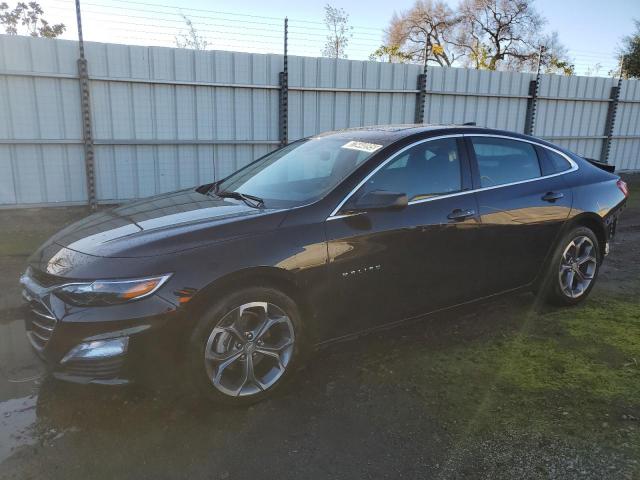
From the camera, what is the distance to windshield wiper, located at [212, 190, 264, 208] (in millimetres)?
3346

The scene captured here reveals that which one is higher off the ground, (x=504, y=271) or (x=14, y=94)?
(x=14, y=94)

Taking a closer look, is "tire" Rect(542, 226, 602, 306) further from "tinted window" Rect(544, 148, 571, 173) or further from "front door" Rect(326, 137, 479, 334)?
"front door" Rect(326, 137, 479, 334)

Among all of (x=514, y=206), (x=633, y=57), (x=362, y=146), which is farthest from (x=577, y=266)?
(x=633, y=57)

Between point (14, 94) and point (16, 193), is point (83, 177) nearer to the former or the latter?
point (16, 193)

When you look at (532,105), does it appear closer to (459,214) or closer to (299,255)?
(459,214)

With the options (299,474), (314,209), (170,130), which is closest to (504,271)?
(314,209)

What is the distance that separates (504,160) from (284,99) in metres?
5.40

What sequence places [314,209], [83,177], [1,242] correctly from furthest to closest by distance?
[83,177], [1,242], [314,209]

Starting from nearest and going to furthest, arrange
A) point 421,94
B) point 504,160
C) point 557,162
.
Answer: point 504,160
point 557,162
point 421,94

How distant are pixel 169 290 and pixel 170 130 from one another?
19.7ft

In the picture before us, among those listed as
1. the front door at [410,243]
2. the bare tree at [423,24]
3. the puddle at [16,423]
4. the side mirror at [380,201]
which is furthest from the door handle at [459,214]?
the bare tree at [423,24]

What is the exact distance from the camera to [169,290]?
2.65 m

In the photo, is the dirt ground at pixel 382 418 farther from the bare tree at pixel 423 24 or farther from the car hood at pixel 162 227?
the bare tree at pixel 423 24

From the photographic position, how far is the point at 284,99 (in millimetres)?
8758
